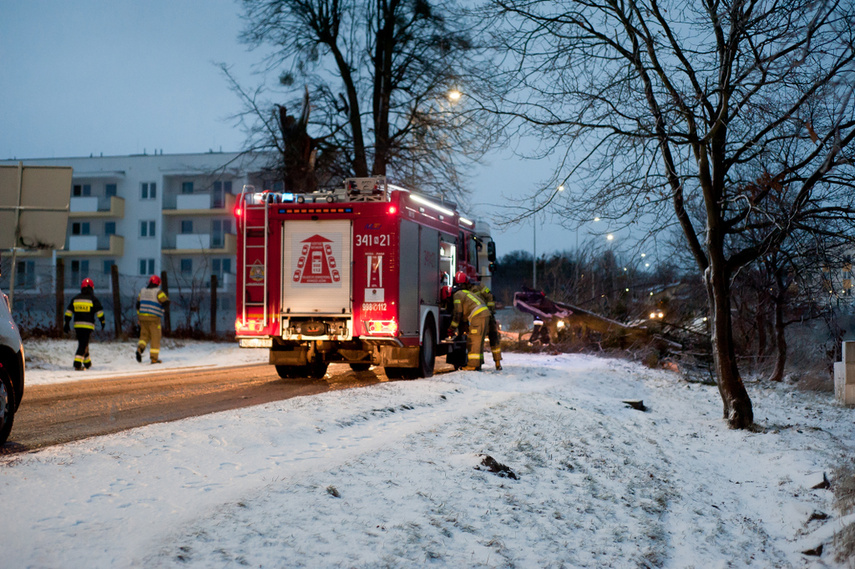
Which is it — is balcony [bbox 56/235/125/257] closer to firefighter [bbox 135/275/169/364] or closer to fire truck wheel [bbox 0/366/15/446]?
firefighter [bbox 135/275/169/364]

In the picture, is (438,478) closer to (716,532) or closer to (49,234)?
(716,532)

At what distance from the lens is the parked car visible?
6094mm

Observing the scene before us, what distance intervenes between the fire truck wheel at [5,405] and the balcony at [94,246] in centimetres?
3926

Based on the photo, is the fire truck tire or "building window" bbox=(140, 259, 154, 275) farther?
"building window" bbox=(140, 259, 154, 275)

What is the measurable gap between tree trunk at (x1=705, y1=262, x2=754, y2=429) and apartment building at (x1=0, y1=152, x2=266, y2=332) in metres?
35.0

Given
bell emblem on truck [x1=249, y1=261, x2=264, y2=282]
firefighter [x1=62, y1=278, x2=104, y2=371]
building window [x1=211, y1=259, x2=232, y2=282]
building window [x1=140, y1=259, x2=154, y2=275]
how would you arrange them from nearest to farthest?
bell emblem on truck [x1=249, y1=261, x2=264, y2=282] < firefighter [x1=62, y1=278, x2=104, y2=371] < building window [x1=211, y1=259, x2=232, y2=282] < building window [x1=140, y1=259, x2=154, y2=275]

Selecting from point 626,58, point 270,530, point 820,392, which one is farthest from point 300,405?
point 820,392

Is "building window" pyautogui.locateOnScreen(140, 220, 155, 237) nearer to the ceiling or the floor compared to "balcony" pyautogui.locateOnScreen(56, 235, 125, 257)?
nearer to the ceiling

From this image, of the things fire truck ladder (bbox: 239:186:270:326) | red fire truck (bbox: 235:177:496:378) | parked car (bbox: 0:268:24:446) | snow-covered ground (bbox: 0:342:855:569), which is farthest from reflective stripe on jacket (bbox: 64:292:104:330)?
parked car (bbox: 0:268:24:446)

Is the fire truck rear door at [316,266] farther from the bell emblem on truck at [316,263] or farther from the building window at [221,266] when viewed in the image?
the building window at [221,266]

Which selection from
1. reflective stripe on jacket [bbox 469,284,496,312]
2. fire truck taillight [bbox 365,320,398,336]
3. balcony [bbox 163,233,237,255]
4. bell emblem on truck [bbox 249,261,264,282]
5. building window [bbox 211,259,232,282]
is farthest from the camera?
building window [bbox 211,259,232,282]

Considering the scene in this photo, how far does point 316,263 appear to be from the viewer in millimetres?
12031

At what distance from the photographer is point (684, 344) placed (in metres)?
17.8

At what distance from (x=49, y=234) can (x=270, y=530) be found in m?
11.0
